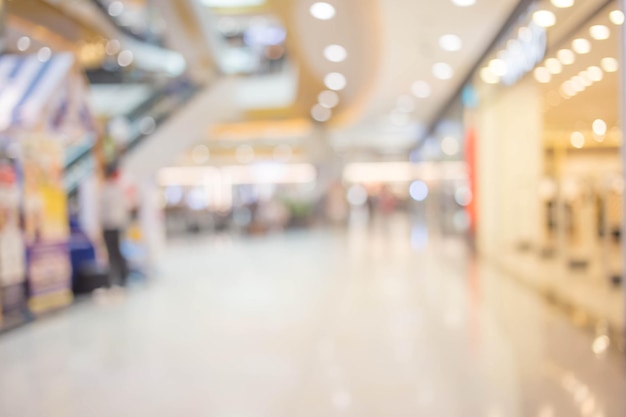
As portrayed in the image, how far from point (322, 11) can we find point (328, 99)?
28.5 ft

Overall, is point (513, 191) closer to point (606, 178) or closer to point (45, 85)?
point (606, 178)

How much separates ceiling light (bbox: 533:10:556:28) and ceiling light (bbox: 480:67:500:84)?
312 centimetres

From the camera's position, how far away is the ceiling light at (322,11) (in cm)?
795

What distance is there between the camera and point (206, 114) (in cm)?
1377

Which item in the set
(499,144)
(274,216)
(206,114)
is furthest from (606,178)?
(274,216)

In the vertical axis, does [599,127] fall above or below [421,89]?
below

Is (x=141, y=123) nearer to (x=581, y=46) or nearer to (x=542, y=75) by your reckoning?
(x=542, y=75)

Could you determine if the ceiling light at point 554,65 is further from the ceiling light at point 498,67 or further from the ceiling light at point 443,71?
the ceiling light at point 443,71

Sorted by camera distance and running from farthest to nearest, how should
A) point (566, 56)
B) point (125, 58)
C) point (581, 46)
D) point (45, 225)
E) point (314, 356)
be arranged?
point (125, 58)
point (45, 225)
point (566, 56)
point (581, 46)
point (314, 356)

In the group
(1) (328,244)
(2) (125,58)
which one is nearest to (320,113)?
(1) (328,244)

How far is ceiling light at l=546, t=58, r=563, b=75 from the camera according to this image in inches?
249

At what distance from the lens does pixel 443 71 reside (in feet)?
37.7

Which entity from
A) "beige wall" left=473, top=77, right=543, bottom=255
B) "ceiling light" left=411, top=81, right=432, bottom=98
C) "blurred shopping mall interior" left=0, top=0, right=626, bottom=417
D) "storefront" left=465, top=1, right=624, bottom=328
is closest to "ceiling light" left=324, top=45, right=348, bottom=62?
"blurred shopping mall interior" left=0, top=0, right=626, bottom=417

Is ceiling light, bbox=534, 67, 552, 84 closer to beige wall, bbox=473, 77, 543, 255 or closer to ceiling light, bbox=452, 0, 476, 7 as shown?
beige wall, bbox=473, 77, 543, 255
